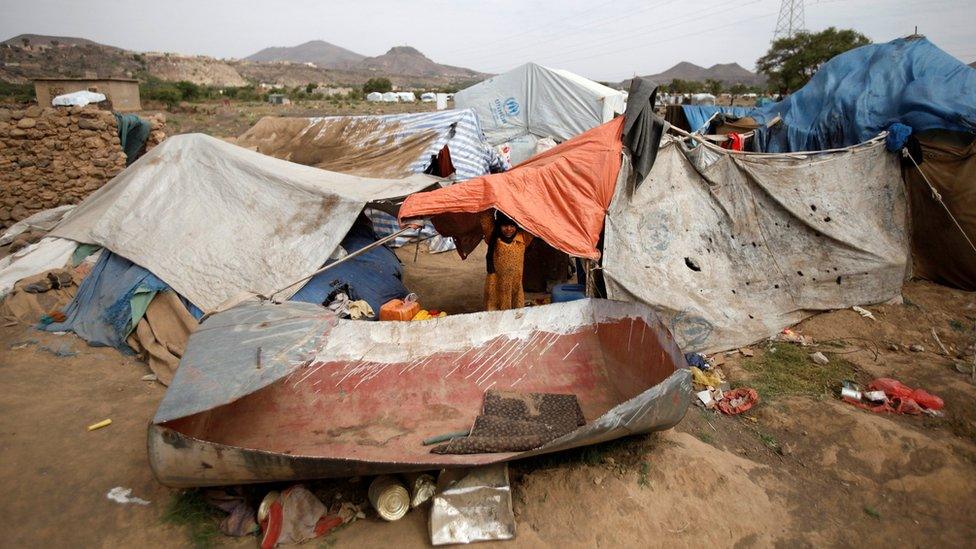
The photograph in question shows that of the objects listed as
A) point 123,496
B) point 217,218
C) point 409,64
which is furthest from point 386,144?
point 409,64

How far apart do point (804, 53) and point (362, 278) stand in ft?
110

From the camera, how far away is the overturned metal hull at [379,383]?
8.92 feet

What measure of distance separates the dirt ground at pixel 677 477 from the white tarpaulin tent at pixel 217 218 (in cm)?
121

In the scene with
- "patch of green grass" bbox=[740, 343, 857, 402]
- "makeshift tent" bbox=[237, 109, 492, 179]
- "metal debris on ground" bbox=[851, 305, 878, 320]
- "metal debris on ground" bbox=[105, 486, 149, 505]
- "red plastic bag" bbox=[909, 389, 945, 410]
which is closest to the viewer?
"metal debris on ground" bbox=[105, 486, 149, 505]

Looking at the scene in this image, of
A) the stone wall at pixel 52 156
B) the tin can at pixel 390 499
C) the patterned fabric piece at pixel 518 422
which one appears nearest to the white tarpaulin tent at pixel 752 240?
the patterned fabric piece at pixel 518 422

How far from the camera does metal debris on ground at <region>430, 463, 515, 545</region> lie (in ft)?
9.09

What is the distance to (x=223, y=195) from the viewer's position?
18.6ft

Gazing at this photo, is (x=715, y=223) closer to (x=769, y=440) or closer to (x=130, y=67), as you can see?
(x=769, y=440)

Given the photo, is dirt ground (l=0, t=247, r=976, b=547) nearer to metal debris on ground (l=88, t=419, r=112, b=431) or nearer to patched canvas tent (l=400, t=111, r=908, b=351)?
metal debris on ground (l=88, t=419, r=112, b=431)

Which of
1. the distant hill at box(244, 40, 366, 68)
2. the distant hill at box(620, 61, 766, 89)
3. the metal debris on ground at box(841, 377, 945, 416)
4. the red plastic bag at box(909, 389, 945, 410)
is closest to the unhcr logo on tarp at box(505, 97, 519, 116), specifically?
the metal debris on ground at box(841, 377, 945, 416)

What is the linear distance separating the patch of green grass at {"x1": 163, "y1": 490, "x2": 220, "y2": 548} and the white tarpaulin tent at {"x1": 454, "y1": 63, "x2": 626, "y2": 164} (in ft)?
35.1

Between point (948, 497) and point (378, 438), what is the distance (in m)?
3.66

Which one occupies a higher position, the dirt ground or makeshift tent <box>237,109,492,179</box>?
makeshift tent <box>237,109,492,179</box>

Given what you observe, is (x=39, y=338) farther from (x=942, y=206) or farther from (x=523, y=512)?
(x=942, y=206)
